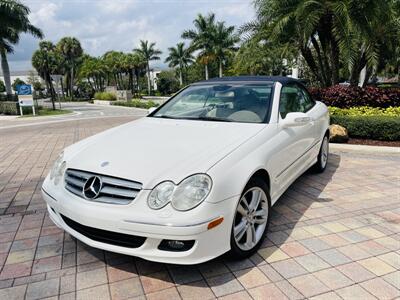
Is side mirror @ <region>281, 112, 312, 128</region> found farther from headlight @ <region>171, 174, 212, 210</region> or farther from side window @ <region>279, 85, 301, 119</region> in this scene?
headlight @ <region>171, 174, 212, 210</region>

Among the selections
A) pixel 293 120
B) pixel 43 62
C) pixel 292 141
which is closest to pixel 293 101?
pixel 292 141

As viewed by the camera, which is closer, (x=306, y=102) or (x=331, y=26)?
(x=306, y=102)

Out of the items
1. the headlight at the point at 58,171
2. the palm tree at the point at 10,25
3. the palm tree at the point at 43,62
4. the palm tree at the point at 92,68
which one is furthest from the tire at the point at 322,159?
the palm tree at the point at 92,68

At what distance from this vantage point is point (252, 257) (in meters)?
2.95

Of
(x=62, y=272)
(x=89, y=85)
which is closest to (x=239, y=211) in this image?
(x=62, y=272)

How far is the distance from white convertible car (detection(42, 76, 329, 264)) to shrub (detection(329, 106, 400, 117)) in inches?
216

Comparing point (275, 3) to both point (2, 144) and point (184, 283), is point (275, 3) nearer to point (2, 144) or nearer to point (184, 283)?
point (2, 144)

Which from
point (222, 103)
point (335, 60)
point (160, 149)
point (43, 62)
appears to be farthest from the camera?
point (43, 62)

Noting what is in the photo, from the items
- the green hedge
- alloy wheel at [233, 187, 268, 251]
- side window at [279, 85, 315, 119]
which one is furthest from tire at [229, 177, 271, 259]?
the green hedge

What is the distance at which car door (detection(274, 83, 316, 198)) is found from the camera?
3426mm

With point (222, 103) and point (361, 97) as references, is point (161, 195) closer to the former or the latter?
point (222, 103)

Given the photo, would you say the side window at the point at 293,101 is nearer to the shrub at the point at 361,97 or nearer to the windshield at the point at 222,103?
the windshield at the point at 222,103

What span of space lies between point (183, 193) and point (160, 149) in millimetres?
607

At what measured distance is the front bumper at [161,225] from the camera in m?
2.32
